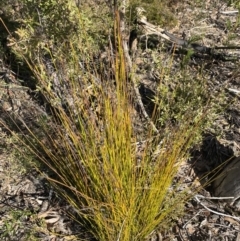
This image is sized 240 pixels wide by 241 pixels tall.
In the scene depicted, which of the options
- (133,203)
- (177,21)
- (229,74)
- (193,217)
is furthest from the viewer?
(177,21)

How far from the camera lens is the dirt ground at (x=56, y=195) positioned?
7.56ft

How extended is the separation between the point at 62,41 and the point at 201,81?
3.68 ft

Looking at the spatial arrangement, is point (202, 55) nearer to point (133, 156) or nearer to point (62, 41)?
point (62, 41)

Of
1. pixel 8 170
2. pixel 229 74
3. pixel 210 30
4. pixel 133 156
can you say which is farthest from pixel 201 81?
pixel 8 170

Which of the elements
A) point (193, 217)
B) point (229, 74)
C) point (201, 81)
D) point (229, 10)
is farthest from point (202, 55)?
point (193, 217)

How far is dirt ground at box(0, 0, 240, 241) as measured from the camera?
7.56 feet

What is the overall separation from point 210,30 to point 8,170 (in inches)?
94.2

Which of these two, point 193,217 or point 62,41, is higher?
point 62,41

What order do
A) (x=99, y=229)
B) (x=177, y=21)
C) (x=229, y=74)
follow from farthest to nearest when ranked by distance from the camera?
(x=177, y=21), (x=229, y=74), (x=99, y=229)

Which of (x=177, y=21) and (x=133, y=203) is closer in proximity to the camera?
(x=133, y=203)

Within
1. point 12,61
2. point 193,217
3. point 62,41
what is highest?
point 62,41

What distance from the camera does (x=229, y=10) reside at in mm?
4234

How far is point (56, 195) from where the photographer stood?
7.81ft

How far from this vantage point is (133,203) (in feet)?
6.30
